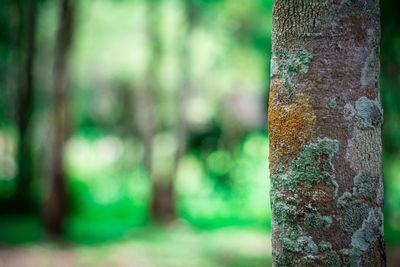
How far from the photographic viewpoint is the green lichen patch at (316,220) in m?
1.31

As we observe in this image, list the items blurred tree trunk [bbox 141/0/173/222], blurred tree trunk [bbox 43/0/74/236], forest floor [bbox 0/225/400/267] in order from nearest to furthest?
1. forest floor [bbox 0/225/400/267]
2. blurred tree trunk [bbox 43/0/74/236]
3. blurred tree trunk [bbox 141/0/173/222]

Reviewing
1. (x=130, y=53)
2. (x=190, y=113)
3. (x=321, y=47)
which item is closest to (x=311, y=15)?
(x=321, y=47)

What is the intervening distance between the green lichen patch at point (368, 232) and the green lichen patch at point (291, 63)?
1.84 feet

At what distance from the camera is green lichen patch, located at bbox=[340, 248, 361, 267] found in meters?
1.30

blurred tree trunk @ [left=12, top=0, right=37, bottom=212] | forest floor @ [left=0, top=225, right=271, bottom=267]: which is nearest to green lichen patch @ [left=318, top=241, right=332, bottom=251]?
forest floor @ [left=0, top=225, right=271, bottom=267]

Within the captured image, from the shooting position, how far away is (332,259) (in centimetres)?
130

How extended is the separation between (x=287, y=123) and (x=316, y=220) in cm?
38

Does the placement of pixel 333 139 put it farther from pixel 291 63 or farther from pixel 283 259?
pixel 283 259

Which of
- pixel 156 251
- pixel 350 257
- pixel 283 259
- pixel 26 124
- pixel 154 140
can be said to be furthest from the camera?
pixel 26 124

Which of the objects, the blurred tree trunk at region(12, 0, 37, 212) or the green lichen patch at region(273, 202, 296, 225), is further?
the blurred tree trunk at region(12, 0, 37, 212)

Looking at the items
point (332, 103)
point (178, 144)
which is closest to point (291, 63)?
point (332, 103)

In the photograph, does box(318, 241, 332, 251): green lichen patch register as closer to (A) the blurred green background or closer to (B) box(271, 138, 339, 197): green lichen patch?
(B) box(271, 138, 339, 197): green lichen patch

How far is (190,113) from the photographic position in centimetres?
1498

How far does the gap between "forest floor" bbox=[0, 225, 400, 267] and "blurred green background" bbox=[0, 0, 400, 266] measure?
37mm
